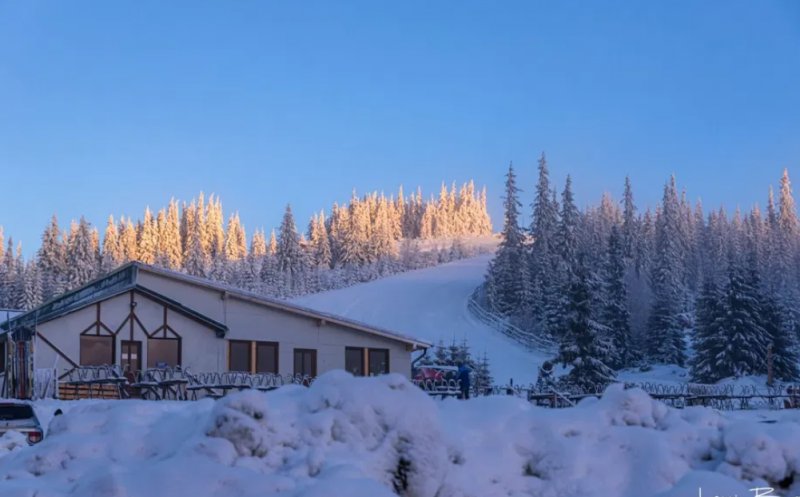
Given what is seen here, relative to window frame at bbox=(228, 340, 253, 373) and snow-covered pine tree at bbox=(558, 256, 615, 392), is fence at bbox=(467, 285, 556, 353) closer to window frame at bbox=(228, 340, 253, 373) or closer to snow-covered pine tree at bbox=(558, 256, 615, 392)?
snow-covered pine tree at bbox=(558, 256, 615, 392)

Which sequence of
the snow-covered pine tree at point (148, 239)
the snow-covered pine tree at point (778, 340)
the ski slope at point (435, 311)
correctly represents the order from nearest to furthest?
the snow-covered pine tree at point (778, 340)
the ski slope at point (435, 311)
the snow-covered pine tree at point (148, 239)

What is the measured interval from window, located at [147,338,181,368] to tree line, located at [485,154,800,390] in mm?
18904

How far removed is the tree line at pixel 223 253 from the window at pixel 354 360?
6468 cm

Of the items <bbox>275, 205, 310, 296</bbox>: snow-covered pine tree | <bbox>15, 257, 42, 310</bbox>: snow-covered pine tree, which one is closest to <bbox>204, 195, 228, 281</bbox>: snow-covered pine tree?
<bbox>275, 205, 310, 296</bbox>: snow-covered pine tree

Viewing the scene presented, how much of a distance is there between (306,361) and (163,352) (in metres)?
5.25

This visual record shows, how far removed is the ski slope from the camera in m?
57.8

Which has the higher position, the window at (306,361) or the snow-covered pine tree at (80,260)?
the snow-covered pine tree at (80,260)

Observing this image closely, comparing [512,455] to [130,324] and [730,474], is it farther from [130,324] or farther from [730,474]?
[130,324]

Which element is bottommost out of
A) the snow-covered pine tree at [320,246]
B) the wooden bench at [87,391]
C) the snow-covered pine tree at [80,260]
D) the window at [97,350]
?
the wooden bench at [87,391]

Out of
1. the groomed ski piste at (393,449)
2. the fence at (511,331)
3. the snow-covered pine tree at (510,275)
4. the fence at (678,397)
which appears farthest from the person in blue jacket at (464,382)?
the snow-covered pine tree at (510,275)

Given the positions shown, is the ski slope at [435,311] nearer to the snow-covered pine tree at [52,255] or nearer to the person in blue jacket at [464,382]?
the person in blue jacket at [464,382]

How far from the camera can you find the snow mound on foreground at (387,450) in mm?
6102

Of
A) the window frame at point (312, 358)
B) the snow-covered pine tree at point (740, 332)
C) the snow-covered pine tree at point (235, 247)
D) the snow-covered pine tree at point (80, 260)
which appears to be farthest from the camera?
the snow-covered pine tree at point (235, 247)

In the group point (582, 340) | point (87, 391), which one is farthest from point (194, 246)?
point (87, 391)
